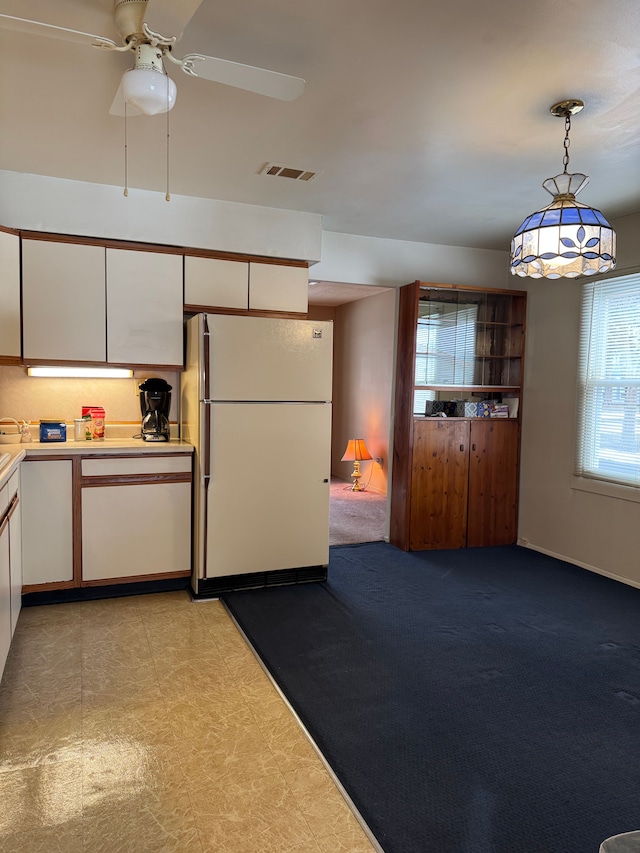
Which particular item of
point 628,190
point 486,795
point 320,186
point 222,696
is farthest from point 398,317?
point 486,795

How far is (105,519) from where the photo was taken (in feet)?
11.6

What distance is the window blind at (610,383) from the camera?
4047 mm

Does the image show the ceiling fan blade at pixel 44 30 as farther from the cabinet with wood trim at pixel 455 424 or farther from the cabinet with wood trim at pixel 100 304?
the cabinet with wood trim at pixel 455 424

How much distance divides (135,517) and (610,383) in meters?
3.42

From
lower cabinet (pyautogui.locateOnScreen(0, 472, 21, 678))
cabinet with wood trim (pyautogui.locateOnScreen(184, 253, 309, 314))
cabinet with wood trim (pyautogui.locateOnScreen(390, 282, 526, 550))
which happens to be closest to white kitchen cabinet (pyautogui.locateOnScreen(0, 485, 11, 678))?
lower cabinet (pyautogui.locateOnScreen(0, 472, 21, 678))

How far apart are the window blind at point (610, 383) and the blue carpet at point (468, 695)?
0.85 m

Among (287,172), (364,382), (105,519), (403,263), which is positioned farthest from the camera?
(364,382)

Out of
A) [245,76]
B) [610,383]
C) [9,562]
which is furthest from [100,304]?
[610,383]

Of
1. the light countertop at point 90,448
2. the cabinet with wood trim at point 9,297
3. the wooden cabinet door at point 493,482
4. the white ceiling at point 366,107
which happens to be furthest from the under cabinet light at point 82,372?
the wooden cabinet door at point 493,482

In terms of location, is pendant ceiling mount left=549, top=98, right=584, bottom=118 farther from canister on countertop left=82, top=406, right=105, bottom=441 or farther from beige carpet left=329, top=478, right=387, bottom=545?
beige carpet left=329, top=478, right=387, bottom=545

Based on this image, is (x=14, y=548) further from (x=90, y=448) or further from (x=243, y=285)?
(x=243, y=285)

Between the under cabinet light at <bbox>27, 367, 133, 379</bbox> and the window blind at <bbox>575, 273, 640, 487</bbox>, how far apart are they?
3381 millimetres

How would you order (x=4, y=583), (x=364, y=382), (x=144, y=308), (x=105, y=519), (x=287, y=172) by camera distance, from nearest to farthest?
(x=4, y=583) < (x=287, y=172) < (x=105, y=519) < (x=144, y=308) < (x=364, y=382)

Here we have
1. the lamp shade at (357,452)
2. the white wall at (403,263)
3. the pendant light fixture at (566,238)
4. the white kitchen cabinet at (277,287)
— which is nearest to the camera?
the pendant light fixture at (566,238)
